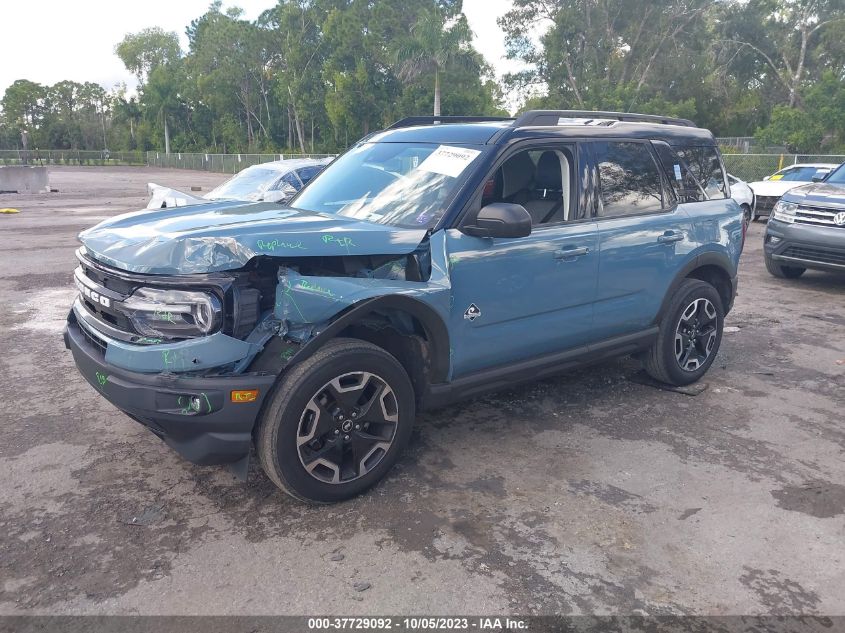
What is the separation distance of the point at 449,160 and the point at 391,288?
3.48 ft

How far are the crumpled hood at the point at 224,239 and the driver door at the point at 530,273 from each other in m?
0.42

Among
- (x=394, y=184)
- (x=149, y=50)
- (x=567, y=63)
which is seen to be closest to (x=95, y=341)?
(x=394, y=184)

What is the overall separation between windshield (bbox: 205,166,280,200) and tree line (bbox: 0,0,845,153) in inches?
1191

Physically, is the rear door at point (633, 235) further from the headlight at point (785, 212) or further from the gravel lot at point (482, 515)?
the headlight at point (785, 212)

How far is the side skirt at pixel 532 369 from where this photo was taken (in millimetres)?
3879

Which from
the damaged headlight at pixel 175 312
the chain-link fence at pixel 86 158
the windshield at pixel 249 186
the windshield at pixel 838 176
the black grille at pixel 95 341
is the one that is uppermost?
the chain-link fence at pixel 86 158

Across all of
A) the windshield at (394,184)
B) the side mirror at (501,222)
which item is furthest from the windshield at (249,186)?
the side mirror at (501,222)

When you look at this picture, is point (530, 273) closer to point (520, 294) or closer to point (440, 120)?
point (520, 294)

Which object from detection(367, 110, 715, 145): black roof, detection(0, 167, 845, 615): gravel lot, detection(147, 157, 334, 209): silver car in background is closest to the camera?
detection(0, 167, 845, 615): gravel lot

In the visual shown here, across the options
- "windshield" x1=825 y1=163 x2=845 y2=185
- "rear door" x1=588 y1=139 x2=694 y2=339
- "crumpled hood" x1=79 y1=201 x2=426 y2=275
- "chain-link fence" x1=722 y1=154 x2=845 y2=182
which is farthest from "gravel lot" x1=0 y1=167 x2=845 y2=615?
"chain-link fence" x1=722 y1=154 x2=845 y2=182

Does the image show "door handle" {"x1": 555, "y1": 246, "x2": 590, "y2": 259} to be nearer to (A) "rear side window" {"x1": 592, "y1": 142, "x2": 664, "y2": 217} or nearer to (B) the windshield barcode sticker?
(A) "rear side window" {"x1": 592, "y1": 142, "x2": 664, "y2": 217}

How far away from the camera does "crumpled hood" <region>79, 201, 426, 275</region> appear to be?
10.3ft

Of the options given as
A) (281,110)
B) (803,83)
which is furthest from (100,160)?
(803,83)

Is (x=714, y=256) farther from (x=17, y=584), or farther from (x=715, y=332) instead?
(x=17, y=584)
